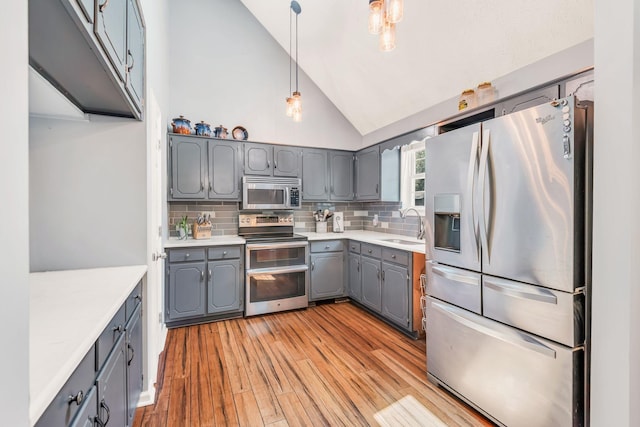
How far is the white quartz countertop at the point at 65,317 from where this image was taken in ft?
2.30

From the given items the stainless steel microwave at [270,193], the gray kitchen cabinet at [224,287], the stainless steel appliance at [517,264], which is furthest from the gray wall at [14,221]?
the stainless steel microwave at [270,193]

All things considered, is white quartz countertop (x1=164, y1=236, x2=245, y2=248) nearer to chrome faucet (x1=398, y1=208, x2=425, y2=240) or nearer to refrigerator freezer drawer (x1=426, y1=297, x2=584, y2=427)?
chrome faucet (x1=398, y1=208, x2=425, y2=240)

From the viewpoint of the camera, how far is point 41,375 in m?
0.70

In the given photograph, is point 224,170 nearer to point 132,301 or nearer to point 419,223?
point 132,301

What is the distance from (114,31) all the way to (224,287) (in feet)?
8.45

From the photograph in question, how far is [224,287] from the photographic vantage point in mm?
3232

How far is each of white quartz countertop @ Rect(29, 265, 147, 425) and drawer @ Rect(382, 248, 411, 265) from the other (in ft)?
7.19

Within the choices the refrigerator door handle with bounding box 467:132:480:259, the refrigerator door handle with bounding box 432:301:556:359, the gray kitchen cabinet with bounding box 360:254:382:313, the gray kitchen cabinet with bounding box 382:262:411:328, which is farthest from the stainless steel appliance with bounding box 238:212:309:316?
the refrigerator door handle with bounding box 467:132:480:259

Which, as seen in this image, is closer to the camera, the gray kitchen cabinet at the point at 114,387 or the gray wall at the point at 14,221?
the gray wall at the point at 14,221

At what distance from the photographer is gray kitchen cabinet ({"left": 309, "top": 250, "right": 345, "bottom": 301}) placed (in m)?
3.70

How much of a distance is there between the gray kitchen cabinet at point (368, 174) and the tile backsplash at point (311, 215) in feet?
1.07

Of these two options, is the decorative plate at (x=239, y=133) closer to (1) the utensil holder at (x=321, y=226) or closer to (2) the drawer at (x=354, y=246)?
(1) the utensil holder at (x=321, y=226)

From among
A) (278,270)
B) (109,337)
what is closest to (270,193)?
(278,270)

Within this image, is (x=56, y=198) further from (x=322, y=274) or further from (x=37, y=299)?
(x=322, y=274)
